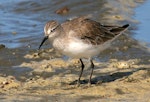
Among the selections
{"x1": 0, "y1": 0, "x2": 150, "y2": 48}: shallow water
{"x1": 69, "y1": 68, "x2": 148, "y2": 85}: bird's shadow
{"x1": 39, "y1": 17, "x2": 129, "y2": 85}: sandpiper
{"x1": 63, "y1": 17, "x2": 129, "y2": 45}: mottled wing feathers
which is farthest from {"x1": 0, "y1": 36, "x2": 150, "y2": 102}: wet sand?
{"x1": 0, "y1": 0, "x2": 150, "y2": 48}: shallow water

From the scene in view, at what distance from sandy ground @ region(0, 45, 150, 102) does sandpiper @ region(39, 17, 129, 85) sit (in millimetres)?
391

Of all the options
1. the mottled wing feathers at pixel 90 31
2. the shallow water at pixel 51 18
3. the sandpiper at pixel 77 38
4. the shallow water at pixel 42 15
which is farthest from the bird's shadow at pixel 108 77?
the shallow water at pixel 42 15

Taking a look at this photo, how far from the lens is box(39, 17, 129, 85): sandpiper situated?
9.38 m

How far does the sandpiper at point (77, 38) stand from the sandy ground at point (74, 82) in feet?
1.28

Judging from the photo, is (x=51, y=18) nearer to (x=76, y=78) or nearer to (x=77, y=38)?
(x=76, y=78)

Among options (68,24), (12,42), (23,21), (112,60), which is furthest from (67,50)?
(23,21)

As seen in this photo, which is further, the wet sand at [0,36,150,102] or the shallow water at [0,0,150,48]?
the shallow water at [0,0,150,48]

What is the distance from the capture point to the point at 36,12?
573 inches

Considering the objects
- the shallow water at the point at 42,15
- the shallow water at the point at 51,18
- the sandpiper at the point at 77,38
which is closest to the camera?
the sandpiper at the point at 77,38

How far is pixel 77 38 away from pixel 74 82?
863 millimetres

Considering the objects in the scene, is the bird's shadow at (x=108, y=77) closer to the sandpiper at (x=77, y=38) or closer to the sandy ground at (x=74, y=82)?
the sandy ground at (x=74, y=82)

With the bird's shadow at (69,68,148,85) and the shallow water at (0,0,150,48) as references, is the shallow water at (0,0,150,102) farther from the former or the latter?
the bird's shadow at (69,68,148,85)

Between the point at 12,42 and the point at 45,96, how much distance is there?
12.6 ft

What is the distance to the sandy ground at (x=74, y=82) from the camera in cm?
855
